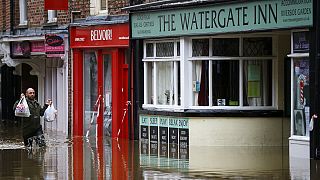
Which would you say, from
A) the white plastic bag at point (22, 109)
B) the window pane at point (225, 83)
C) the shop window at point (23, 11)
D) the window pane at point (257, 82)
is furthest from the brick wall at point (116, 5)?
the shop window at point (23, 11)

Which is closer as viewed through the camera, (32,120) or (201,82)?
(32,120)

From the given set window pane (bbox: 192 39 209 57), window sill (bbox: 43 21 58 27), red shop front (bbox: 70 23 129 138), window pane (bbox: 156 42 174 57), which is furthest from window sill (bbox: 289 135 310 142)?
window sill (bbox: 43 21 58 27)

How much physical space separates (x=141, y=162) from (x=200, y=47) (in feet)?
16.6

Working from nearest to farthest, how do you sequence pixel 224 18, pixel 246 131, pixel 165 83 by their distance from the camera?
pixel 224 18
pixel 246 131
pixel 165 83

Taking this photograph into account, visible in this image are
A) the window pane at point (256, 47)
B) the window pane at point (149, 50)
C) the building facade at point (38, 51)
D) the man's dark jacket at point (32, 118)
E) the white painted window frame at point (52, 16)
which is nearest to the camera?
the man's dark jacket at point (32, 118)

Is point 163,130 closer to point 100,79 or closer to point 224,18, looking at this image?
point 224,18

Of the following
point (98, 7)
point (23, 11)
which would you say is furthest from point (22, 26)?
point (98, 7)

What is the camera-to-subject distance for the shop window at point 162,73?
25.4 metres

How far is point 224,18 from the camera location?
23203mm

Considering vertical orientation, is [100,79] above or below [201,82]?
above

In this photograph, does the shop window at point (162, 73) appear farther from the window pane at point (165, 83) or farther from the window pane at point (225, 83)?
the window pane at point (225, 83)

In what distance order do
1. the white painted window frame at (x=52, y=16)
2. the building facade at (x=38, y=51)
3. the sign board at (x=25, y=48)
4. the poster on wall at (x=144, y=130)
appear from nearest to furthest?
the poster on wall at (x=144, y=130) → the building facade at (x=38, y=51) → the white painted window frame at (x=52, y=16) → the sign board at (x=25, y=48)

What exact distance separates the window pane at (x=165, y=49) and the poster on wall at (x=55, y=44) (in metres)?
5.75

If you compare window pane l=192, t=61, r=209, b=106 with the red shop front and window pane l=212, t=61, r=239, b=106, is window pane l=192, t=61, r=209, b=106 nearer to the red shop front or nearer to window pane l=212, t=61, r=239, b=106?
window pane l=212, t=61, r=239, b=106
